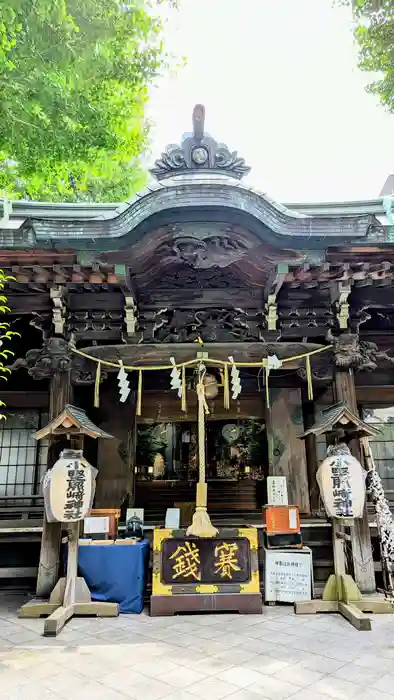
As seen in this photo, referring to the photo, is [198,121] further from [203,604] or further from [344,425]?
[203,604]

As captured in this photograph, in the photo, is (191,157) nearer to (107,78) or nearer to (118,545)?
(107,78)

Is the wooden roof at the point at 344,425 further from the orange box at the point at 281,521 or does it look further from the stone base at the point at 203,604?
the stone base at the point at 203,604

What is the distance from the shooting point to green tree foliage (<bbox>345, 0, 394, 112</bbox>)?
7.58m

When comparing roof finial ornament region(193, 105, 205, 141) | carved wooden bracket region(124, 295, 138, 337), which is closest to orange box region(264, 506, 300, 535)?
carved wooden bracket region(124, 295, 138, 337)

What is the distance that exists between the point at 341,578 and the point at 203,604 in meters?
1.77

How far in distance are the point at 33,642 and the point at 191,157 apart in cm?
663

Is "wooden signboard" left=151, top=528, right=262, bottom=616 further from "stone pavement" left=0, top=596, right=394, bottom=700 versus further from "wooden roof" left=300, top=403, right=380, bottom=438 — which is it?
"wooden roof" left=300, top=403, right=380, bottom=438

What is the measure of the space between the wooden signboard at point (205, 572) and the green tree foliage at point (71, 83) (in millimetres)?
6369

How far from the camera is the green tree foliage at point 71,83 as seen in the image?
6340 millimetres

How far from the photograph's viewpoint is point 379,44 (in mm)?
8055

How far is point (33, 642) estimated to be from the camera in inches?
189

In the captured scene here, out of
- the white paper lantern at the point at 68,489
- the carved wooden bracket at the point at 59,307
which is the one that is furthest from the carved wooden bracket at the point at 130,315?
the white paper lantern at the point at 68,489

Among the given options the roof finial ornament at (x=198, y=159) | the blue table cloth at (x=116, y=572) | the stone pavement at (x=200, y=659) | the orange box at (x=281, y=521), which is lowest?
the stone pavement at (x=200, y=659)

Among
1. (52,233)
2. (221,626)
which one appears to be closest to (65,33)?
(52,233)
